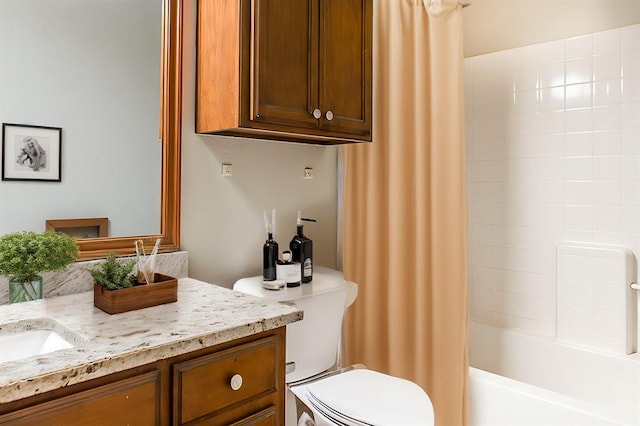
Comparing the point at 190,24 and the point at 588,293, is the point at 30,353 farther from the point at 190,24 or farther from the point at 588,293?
the point at 588,293

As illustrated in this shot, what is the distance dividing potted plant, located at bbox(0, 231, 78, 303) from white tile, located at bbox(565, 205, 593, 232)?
2.40 metres

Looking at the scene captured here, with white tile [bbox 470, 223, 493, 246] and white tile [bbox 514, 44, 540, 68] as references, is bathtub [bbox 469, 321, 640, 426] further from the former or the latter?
white tile [bbox 514, 44, 540, 68]

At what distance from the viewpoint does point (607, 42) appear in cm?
238

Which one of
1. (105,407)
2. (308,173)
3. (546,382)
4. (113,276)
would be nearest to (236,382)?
(105,407)

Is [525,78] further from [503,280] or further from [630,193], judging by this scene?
[503,280]

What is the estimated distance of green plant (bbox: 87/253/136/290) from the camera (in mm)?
1272

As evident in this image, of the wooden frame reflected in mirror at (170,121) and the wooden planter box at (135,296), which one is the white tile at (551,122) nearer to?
the wooden frame reflected in mirror at (170,121)

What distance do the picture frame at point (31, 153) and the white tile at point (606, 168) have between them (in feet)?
8.15

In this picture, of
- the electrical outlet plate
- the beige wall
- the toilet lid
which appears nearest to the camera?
the toilet lid

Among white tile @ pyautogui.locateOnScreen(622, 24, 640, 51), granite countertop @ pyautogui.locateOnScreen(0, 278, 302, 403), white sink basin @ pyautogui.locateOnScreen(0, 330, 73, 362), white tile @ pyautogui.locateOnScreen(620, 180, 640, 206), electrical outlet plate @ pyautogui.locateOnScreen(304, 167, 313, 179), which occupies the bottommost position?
white sink basin @ pyautogui.locateOnScreen(0, 330, 73, 362)

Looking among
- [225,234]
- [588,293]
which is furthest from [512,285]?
[225,234]

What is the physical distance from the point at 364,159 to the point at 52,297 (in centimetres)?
136

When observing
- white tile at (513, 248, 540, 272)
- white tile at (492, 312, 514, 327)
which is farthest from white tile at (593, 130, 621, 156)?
white tile at (492, 312, 514, 327)

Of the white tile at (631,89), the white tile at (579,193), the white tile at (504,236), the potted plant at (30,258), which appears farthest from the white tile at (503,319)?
the potted plant at (30,258)
